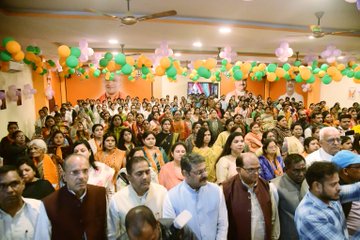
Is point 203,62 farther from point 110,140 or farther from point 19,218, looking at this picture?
point 19,218

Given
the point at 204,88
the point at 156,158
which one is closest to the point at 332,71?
the point at 156,158

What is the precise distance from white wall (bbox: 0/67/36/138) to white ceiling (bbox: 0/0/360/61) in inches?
45.6

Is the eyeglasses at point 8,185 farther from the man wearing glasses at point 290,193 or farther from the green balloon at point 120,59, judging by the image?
the green balloon at point 120,59

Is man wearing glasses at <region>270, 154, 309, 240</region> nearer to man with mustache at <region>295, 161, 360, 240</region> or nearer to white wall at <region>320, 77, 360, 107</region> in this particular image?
man with mustache at <region>295, 161, 360, 240</region>

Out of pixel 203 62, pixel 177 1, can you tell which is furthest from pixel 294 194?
pixel 203 62

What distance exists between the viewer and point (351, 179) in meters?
2.02

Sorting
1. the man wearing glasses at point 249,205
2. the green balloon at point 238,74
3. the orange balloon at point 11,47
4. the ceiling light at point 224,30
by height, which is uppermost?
the ceiling light at point 224,30

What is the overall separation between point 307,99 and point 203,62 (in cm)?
1034

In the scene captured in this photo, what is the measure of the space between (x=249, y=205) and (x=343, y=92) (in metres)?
13.4

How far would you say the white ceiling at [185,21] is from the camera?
165 inches

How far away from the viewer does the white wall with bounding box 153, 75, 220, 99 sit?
623 inches

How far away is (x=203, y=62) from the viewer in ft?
24.0

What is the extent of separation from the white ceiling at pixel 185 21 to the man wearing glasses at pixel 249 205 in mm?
2763

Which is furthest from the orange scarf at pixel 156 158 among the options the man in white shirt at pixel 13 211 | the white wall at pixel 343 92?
the white wall at pixel 343 92
